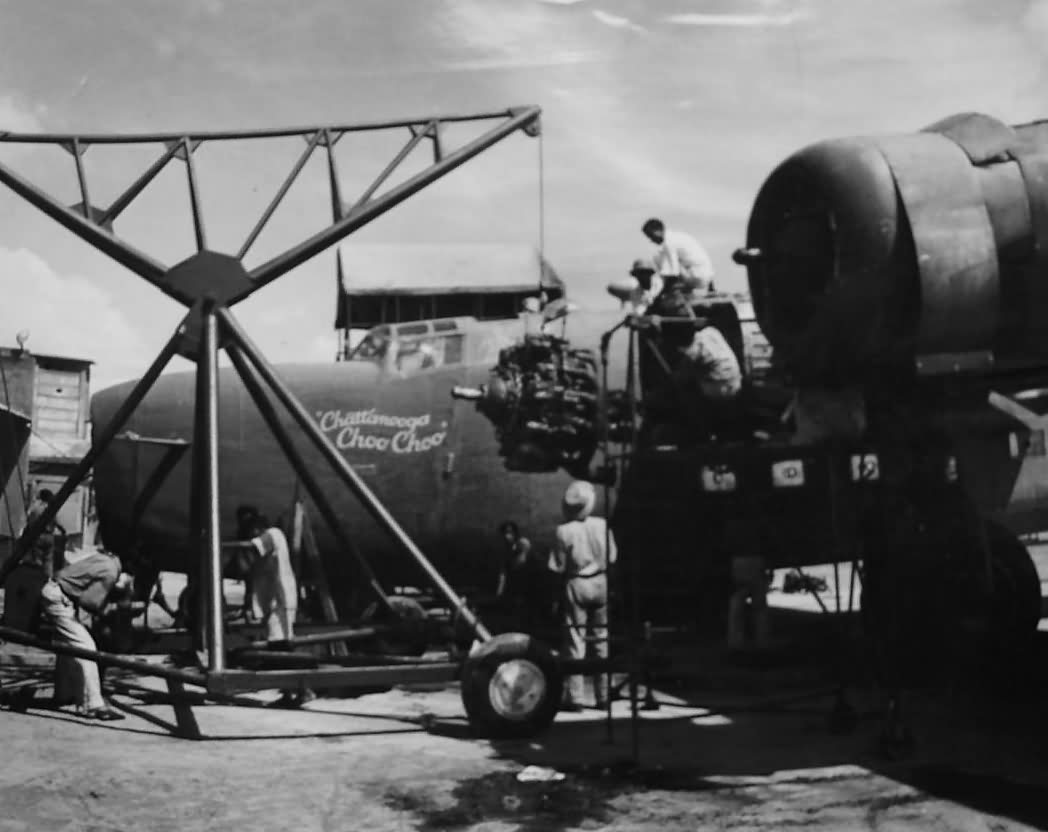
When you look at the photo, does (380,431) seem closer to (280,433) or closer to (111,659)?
(280,433)

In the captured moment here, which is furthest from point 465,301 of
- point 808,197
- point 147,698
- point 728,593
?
point 808,197

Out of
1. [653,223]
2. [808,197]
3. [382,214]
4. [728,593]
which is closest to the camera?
[808,197]

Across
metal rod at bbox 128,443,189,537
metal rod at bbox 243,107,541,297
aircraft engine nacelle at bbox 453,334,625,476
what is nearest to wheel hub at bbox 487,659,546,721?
aircraft engine nacelle at bbox 453,334,625,476

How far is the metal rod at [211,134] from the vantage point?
9570mm

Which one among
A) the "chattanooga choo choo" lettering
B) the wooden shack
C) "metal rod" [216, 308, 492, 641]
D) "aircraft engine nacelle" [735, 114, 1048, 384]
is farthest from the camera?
A: the wooden shack

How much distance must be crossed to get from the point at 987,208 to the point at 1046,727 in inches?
154

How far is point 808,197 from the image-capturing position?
722 cm

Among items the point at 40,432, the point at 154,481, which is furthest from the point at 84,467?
the point at 40,432

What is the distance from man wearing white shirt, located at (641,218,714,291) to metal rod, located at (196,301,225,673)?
14.1ft

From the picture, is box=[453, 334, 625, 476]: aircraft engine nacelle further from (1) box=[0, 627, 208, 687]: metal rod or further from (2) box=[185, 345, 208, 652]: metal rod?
(1) box=[0, 627, 208, 687]: metal rod

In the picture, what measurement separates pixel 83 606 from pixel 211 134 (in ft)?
14.5

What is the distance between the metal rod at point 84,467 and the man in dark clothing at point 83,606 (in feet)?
1.32

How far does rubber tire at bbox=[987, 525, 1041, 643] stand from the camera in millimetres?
9852

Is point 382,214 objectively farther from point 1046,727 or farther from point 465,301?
point 465,301
